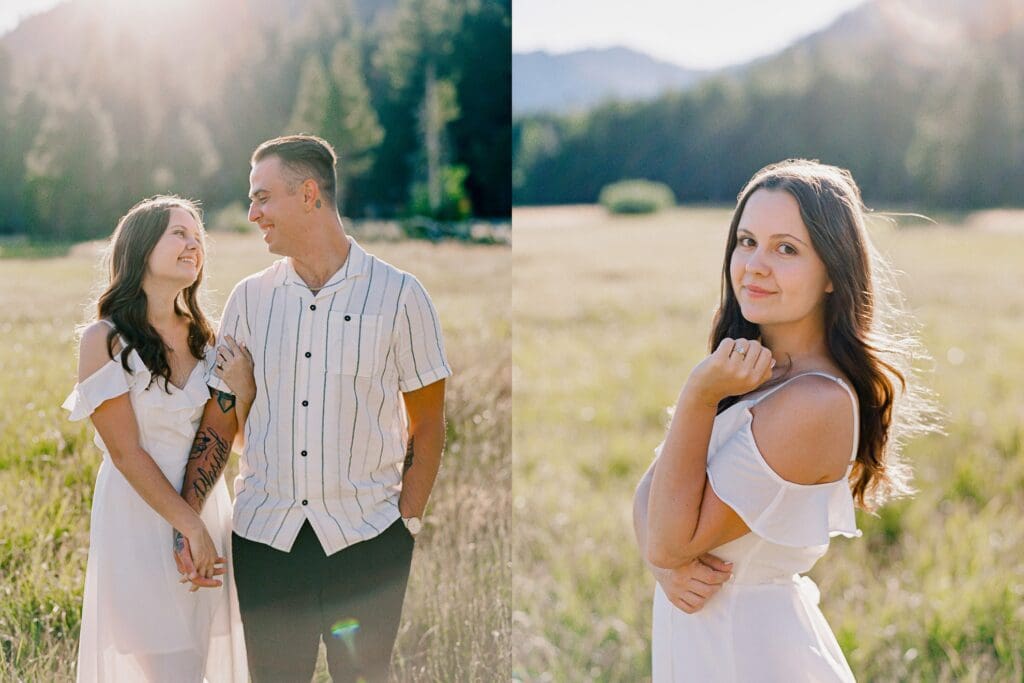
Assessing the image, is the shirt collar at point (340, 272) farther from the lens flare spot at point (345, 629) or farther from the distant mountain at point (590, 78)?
the distant mountain at point (590, 78)

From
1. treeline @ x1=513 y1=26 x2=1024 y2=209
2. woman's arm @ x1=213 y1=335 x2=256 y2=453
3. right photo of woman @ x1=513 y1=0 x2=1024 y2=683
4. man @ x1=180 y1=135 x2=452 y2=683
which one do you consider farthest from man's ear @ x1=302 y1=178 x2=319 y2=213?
treeline @ x1=513 y1=26 x2=1024 y2=209

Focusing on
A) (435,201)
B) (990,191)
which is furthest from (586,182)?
(435,201)

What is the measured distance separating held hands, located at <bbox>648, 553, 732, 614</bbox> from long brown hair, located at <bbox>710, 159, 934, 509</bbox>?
1.05 ft

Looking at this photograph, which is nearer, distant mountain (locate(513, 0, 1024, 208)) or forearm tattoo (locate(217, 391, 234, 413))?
forearm tattoo (locate(217, 391, 234, 413))

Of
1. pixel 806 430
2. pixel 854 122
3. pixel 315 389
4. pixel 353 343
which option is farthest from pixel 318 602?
pixel 854 122

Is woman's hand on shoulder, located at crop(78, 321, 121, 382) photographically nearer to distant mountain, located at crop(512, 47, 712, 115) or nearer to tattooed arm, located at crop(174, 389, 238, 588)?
tattooed arm, located at crop(174, 389, 238, 588)

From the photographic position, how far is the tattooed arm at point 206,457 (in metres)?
2.48

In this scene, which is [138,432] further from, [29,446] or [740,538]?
[740,538]

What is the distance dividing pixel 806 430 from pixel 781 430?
0.04m

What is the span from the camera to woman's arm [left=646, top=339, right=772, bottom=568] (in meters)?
1.83

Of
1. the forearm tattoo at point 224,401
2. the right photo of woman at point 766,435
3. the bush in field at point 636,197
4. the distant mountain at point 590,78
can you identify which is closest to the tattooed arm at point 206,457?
the forearm tattoo at point 224,401

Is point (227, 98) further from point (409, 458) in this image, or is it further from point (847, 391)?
point (847, 391)

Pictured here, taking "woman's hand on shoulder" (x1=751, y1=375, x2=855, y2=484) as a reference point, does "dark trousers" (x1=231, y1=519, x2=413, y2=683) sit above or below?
below

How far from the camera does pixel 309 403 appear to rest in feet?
8.26
